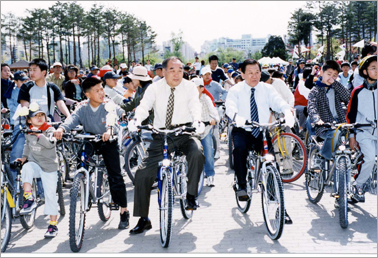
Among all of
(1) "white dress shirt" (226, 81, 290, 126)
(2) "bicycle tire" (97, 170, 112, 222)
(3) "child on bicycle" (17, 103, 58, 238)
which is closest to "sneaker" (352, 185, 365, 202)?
(1) "white dress shirt" (226, 81, 290, 126)

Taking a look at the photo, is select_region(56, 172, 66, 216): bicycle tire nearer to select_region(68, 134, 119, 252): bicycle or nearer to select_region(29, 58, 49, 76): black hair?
select_region(68, 134, 119, 252): bicycle

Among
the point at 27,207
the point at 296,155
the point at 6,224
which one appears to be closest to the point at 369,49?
the point at 296,155

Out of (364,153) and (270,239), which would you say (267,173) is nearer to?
(270,239)

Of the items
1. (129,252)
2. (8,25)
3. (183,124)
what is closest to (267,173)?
(183,124)

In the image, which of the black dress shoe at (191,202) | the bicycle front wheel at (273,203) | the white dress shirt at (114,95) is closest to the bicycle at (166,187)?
the black dress shoe at (191,202)

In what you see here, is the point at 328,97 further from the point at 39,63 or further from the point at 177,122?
the point at 39,63

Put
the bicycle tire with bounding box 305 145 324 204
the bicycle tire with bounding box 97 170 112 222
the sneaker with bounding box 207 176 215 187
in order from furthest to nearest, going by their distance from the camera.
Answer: the sneaker with bounding box 207 176 215 187
the bicycle tire with bounding box 305 145 324 204
the bicycle tire with bounding box 97 170 112 222

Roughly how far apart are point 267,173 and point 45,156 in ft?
8.73

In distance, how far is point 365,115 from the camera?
594 centimetres

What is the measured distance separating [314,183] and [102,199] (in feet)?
9.97

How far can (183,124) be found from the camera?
5.60 m

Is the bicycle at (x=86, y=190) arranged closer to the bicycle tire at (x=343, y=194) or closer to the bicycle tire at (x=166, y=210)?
the bicycle tire at (x=166, y=210)

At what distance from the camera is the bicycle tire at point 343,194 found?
5.34 m

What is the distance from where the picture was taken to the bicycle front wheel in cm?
489
